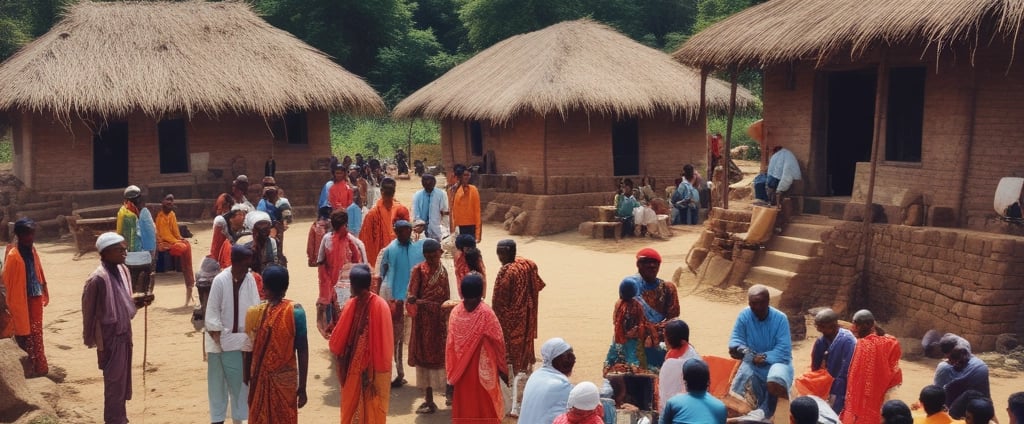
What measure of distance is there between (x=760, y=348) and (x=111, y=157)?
59.4 ft

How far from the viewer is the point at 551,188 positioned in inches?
743

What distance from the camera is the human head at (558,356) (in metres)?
5.18

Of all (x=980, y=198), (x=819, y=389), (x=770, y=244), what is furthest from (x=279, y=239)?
(x=980, y=198)

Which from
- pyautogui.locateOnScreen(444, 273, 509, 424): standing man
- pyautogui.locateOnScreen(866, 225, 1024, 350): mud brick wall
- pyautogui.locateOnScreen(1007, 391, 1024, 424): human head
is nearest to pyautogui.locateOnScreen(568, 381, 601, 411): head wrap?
pyautogui.locateOnScreen(444, 273, 509, 424): standing man

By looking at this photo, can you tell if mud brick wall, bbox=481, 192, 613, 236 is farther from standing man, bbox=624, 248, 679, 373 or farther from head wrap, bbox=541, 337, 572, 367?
head wrap, bbox=541, 337, 572, 367

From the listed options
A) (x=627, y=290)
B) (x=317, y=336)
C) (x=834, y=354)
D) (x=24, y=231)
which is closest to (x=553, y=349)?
(x=627, y=290)

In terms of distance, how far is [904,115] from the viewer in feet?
41.6

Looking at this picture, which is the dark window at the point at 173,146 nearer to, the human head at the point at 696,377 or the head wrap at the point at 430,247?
the head wrap at the point at 430,247

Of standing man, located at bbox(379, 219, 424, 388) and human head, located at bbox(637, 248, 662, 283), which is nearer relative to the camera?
human head, located at bbox(637, 248, 662, 283)

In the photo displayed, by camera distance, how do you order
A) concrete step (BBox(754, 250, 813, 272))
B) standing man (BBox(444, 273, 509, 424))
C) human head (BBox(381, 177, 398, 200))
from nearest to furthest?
standing man (BBox(444, 273, 509, 424)) < human head (BBox(381, 177, 398, 200)) < concrete step (BBox(754, 250, 813, 272))

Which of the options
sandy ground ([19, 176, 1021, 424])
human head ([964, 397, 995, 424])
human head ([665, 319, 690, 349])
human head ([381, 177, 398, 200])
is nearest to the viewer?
human head ([964, 397, 995, 424])

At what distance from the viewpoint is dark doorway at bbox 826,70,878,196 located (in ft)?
44.5

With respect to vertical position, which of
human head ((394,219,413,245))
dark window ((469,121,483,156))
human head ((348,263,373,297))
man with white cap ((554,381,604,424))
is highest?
dark window ((469,121,483,156))

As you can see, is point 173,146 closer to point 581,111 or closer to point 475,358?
point 581,111
